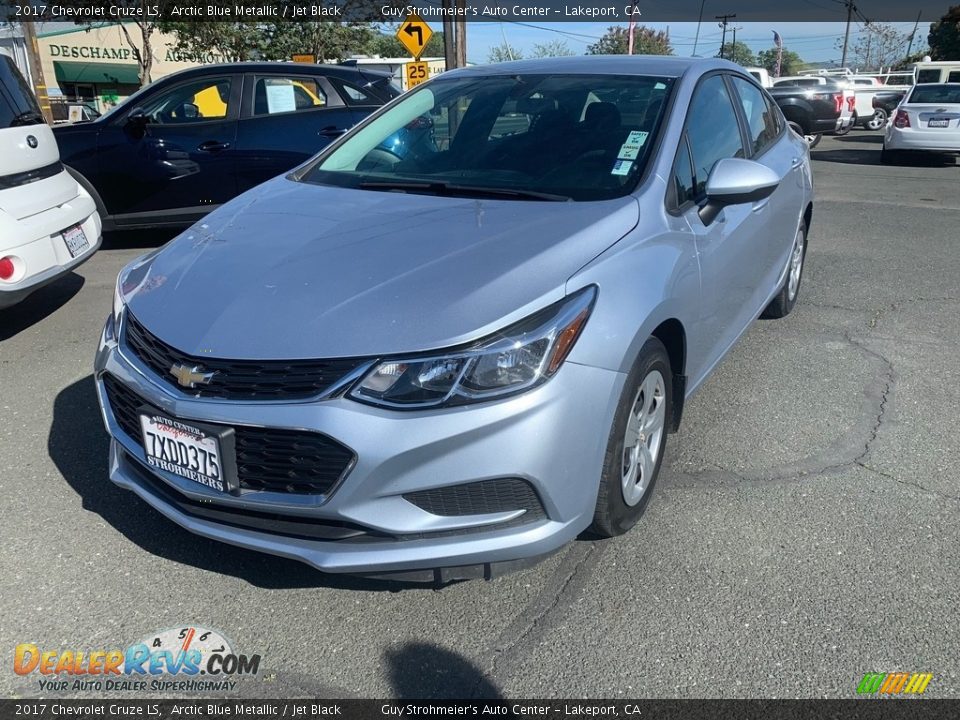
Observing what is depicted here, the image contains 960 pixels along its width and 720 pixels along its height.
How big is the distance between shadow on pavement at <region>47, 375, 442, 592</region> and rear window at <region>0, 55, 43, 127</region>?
2220 millimetres

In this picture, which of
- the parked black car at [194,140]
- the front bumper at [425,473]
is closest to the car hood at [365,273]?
the front bumper at [425,473]

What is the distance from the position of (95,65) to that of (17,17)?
59.9ft

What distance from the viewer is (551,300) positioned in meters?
2.35

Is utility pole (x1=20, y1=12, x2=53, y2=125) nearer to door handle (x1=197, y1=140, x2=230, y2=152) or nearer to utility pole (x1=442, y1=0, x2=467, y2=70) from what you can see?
utility pole (x1=442, y1=0, x2=467, y2=70)

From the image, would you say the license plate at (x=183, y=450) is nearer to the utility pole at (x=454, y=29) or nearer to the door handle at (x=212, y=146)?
the door handle at (x=212, y=146)

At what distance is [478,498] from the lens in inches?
88.7

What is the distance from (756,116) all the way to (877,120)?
23.8m

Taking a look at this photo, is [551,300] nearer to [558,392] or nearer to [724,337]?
[558,392]

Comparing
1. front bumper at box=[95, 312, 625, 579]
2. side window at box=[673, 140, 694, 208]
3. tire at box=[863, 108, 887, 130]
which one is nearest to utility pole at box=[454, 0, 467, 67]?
side window at box=[673, 140, 694, 208]

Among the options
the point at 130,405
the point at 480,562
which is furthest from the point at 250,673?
the point at 130,405

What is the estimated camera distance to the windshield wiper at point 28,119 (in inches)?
200

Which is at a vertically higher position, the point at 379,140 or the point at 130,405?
the point at 379,140

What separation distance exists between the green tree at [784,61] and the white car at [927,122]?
83.2 metres

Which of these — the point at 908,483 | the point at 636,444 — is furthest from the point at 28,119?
the point at 908,483
